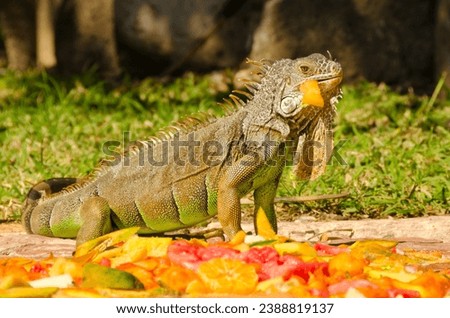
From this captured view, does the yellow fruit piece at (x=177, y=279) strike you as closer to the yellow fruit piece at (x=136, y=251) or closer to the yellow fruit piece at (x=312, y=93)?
the yellow fruit piece at (x=136, y=251)

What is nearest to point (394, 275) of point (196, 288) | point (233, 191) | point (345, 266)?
point (345, 266)

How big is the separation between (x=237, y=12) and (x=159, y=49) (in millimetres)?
1042

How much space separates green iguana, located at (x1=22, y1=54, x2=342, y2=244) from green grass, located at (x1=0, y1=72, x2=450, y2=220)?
51.5 inches

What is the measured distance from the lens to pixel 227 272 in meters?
4.06

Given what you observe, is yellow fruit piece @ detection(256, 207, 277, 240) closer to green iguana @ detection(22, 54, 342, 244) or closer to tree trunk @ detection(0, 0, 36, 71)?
green iguana @ detection(22, 54, 342, 244)

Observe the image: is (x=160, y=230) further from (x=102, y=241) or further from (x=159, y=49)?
(x=159, y=49)

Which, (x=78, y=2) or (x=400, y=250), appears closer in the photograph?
(x=400, y=250)

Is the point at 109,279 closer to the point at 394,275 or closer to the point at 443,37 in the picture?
the point at 394,275

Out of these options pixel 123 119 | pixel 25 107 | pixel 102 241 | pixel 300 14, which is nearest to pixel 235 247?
pixel 102 241

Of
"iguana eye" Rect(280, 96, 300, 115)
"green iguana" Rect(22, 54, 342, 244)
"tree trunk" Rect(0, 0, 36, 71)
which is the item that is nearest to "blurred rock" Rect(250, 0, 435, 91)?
"tree trunk" Rect(0, 0, 36, 71)

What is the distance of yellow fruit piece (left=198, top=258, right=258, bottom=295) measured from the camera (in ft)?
13.1

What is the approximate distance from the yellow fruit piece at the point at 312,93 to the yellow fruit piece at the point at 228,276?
1.41 meters

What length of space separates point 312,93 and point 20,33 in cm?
759

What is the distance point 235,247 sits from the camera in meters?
4.54
